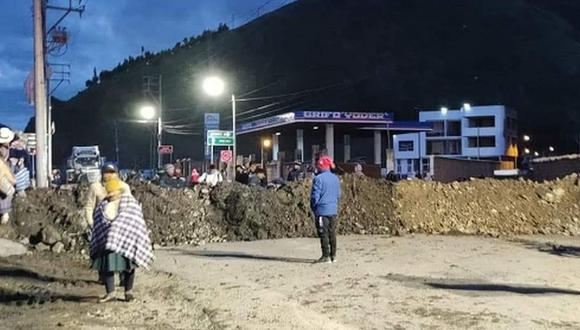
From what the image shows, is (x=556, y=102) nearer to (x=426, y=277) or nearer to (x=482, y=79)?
(x=482, y=79)

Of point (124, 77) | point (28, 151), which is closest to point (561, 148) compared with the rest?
point (124, 77)

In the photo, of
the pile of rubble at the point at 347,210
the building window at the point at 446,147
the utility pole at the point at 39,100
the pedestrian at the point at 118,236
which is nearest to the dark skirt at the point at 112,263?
the pedestrian at the point at 118,236

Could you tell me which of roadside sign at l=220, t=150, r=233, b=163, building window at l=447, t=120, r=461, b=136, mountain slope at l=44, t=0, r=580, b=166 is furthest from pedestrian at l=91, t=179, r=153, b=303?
mountain slope at l=44, t=0, r=580, b=166

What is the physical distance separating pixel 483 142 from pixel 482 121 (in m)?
2.89

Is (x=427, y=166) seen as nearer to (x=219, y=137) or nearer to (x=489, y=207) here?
(x=219, y=137)

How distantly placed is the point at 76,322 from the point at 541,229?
1513cm

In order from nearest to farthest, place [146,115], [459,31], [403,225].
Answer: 1. [403,225]
2. [146,115]
3. [459,31]

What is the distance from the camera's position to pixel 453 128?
330 feet

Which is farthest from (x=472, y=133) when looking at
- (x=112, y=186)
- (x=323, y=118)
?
(x=112, y=186)

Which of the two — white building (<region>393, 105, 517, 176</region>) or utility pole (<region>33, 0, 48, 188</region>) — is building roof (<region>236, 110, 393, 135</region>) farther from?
white building (<region>393, 105, 517, 176</region>)

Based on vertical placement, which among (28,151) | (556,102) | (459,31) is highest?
(459,31)

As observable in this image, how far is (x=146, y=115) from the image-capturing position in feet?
201

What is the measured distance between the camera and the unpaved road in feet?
27.9

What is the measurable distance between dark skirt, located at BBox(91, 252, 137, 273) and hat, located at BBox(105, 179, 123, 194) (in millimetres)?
749
